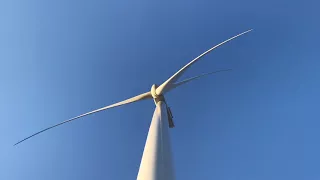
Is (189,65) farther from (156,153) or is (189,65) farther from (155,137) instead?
(156,153)

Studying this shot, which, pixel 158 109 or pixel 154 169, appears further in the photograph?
pixel 158 109

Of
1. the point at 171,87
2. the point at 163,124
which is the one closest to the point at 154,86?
the point at 171,87

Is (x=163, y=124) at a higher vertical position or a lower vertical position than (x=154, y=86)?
lower

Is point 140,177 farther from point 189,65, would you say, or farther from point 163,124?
point 189,65

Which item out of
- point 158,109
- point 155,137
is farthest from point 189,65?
point 155,137

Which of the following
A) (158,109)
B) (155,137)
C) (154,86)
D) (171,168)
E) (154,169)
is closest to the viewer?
(154,169)

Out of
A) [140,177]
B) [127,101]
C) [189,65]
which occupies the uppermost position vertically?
[189,65]

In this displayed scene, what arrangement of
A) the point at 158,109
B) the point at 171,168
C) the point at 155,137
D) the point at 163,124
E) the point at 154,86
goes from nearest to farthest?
the point at 171,168, the point at 155,137, the point at 163,124, the point at 158,109, the point at 154,86
